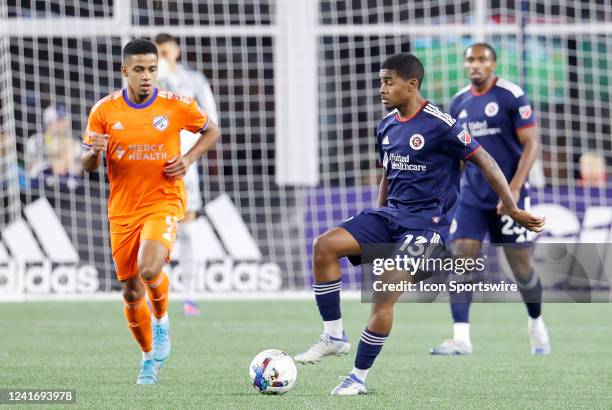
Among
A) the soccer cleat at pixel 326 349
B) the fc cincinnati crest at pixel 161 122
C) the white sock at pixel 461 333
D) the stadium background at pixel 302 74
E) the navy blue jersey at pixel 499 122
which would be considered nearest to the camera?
the soccer cleat at pixel 326 349

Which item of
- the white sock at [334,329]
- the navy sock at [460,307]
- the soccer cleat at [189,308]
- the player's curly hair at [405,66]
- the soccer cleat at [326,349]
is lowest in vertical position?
the soccer cleat at [189,308]

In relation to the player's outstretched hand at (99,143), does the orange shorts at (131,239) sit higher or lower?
lower

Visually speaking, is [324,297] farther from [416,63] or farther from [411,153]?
[416,63]

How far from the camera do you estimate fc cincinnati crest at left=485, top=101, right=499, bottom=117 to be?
898 cm

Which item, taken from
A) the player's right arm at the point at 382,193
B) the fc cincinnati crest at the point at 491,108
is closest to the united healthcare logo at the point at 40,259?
the fc cincinnati crest at the point at 491,108

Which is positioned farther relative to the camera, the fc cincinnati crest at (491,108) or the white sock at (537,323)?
the fc cincinnati crest at (491,108)

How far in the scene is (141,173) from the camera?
727 centimetres

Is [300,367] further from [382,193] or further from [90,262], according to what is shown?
[90,262]

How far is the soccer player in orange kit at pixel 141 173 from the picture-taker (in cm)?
715

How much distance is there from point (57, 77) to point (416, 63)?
8726 millimetres

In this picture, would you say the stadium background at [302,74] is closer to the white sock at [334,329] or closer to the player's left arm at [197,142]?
the player's left arm at [197,142]

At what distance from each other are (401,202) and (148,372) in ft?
5.51

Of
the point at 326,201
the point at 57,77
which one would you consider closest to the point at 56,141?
the point at 57,77

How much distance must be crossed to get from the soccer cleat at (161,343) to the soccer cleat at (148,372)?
1.6 inches
